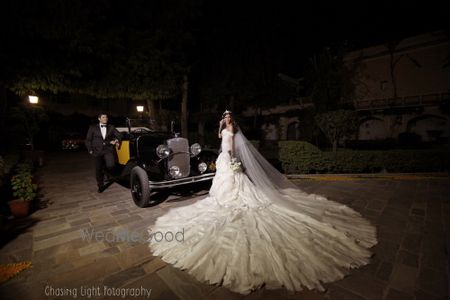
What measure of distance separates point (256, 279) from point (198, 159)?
3.50m

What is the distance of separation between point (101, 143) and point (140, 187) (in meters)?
1.99

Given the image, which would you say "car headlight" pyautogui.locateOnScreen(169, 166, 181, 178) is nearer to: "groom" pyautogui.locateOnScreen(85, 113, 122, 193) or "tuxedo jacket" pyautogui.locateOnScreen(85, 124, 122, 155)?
"groom" pyautogui.locateOnScreen(85, 113, 122, 193)

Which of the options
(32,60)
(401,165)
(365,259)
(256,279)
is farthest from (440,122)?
(32,60)

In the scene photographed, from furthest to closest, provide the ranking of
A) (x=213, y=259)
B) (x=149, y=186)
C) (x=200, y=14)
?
(x=200, y=14)
(x=149, y=186)
(x=213, y=259)

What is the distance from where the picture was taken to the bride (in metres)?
2.21

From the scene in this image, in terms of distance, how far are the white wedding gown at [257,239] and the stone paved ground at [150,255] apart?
122 millimetres

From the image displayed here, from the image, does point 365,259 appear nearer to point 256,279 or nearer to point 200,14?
point 256,279

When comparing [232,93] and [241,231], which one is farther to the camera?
[232,93]

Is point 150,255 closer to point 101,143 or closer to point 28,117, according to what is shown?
point 101,143

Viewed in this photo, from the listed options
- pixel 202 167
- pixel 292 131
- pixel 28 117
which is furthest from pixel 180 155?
pixel 292 131

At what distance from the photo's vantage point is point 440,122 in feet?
53.6

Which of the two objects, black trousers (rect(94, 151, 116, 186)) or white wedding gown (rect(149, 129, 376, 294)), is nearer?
white wedding gown (rect(149, 129, 376, 294))

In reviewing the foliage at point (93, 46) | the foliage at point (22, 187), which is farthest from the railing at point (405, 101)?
the foliage at point (22, 187)

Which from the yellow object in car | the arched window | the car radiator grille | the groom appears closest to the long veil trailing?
the car radiator grille
